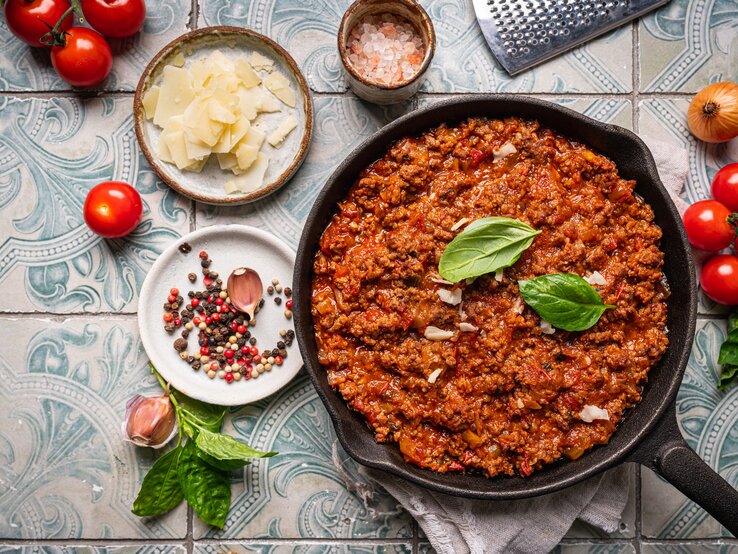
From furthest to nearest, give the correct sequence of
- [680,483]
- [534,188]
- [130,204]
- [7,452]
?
[7,452]
[130,204]
[534,188]
[680,483]

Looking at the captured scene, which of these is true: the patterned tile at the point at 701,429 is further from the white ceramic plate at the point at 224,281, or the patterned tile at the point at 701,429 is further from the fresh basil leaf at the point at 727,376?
the white ceramic plate at the point at 224,281

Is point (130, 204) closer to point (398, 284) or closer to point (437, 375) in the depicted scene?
point (398, 284)

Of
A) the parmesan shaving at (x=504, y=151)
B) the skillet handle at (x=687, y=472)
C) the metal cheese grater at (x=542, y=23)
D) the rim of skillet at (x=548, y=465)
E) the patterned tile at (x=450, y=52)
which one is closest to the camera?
the skillet handle at (x=687, y=472)

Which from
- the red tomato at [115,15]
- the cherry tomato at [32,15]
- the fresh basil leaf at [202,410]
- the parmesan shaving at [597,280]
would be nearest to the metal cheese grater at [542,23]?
the parmesan shaving at [597,280]

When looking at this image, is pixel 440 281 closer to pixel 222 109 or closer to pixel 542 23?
pixel 222 109

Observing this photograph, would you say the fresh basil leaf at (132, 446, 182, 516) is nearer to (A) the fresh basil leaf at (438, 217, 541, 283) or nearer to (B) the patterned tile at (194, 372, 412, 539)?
(B) the patterned tile at (194, 372, 412, 539)

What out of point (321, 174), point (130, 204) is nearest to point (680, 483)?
Answer: point (321, 174)

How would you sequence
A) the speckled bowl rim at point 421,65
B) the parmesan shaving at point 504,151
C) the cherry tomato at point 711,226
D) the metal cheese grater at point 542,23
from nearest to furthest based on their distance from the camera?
1. the parmesan shaving at point 504,151
2. the speckled bowl rim at point 421,65
3. the cherry tomato at point 711,226
4. the metal cheese grater at point 542,23
